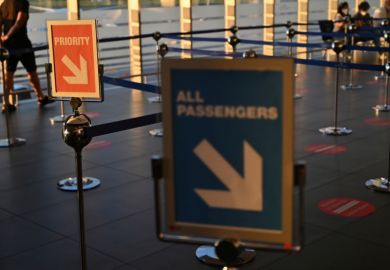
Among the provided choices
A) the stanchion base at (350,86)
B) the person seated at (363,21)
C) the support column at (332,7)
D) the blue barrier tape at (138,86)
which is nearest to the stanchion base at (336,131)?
the blue barrier tape at (138,86)

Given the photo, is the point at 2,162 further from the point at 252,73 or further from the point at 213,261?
the point at 252,73

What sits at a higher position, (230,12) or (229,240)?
(230,12)

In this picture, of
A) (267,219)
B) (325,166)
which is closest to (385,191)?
(325,166)

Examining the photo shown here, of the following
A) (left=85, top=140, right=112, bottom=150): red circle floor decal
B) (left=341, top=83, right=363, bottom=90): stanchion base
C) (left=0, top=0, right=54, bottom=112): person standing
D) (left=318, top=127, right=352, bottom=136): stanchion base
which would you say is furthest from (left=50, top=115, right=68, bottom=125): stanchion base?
(left=341, top=83, right=363, bottom=90): stanchion base

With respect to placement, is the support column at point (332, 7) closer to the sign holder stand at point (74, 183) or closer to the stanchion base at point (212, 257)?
the sign holder stand at point (74, 183)

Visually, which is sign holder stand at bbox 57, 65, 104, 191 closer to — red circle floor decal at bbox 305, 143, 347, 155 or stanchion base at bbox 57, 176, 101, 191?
stanchion base at bbox 57, 176, 101, 191

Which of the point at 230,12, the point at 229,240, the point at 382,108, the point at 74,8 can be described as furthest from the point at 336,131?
the point at 230,12

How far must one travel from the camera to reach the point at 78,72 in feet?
17.7

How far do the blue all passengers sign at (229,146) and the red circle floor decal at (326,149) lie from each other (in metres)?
4.98

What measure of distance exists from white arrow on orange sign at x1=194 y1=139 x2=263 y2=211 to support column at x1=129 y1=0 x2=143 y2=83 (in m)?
10.8

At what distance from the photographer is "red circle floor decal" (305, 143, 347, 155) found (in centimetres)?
712

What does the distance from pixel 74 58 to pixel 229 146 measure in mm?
3609

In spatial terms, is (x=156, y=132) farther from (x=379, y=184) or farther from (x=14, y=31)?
(x=379, y=184)

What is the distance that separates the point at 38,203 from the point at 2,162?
1.66 m
